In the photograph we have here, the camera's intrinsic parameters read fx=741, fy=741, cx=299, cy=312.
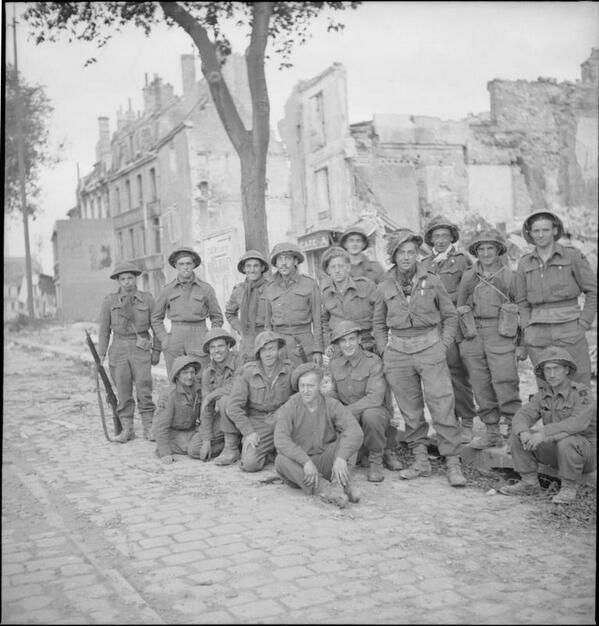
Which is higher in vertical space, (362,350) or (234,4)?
(234,4)

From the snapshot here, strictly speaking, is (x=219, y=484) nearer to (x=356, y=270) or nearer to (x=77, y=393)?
(x=356, y=270)

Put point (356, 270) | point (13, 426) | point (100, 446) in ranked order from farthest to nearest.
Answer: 1. point (13, 426)
2. point (100, 446)
3. point (356, 270)

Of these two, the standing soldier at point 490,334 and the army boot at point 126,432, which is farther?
the army boot at point 126,432

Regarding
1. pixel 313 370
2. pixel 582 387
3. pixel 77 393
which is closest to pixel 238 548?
pixel 313 370

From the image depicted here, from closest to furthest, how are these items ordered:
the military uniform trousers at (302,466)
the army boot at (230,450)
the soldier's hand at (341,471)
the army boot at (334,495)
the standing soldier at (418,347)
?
the army boot at (334,495) < the soldier's hand at (341,471) < the military uniform trousers at (302,466) < the standing soldier at (418,347) < the army boot at (230,450)

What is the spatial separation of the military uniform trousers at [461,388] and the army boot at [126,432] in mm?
3633

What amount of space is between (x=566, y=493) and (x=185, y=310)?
446cm

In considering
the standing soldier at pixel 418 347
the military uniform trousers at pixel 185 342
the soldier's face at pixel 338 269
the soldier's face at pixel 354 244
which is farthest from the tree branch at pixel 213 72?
the standing soldier at pixel 418 347

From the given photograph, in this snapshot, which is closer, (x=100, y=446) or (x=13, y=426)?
(x=100, y=446)

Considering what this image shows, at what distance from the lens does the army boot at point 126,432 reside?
824 centimetres

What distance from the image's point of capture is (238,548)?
463cm

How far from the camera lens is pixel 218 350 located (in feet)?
23.8

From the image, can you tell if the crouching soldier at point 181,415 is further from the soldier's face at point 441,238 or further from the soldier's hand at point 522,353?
the soldier's hand at point 522,353

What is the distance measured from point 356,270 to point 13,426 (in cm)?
527
